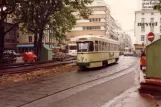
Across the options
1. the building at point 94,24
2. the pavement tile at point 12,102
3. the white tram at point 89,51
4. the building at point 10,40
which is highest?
the building at point 94,24

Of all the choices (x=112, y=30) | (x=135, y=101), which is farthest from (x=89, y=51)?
(x=112, y=30)

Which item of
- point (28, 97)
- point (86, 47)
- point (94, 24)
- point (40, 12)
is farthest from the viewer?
point (94, 24)

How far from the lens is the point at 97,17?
95.9 metres

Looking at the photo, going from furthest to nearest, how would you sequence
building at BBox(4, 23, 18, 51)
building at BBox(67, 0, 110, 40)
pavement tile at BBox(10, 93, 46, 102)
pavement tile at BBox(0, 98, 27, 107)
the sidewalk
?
building at BBox(67, 0, 110, 40) < building at BBox(4, 23, 18, 51) < pavement tile at BBox(10, 93, 46, 102) < pavement tile at BBox(0, 98, 27, 107) < the sidewalk

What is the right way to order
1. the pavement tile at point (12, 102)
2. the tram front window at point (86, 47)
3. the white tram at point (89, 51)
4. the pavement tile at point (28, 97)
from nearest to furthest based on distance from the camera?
the pavement tile at point (12, 102) < the pavement tile at point (28, 97) < the white tram at point (89, 51) < the tram front window at point (86, 47)

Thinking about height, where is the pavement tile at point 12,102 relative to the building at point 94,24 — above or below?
below

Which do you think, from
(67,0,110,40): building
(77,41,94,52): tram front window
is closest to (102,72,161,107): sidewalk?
(77,41,94,52): tram front window

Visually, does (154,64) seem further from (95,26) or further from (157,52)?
(95,26)

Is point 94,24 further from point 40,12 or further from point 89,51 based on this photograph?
point 89,51

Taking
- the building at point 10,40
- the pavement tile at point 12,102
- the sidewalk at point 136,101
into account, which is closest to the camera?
the sidewalk at point 136,101

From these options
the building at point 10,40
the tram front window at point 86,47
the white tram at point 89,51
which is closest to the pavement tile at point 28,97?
the white tram at point 89,51

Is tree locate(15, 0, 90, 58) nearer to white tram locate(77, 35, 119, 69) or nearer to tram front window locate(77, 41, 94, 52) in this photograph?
white tram locate(77, 35, 119, 69)

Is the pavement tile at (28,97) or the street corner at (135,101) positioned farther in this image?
the pavement tile at (28,97)

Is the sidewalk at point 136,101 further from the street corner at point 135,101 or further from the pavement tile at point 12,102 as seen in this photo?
the pavement tile at point 12,102
